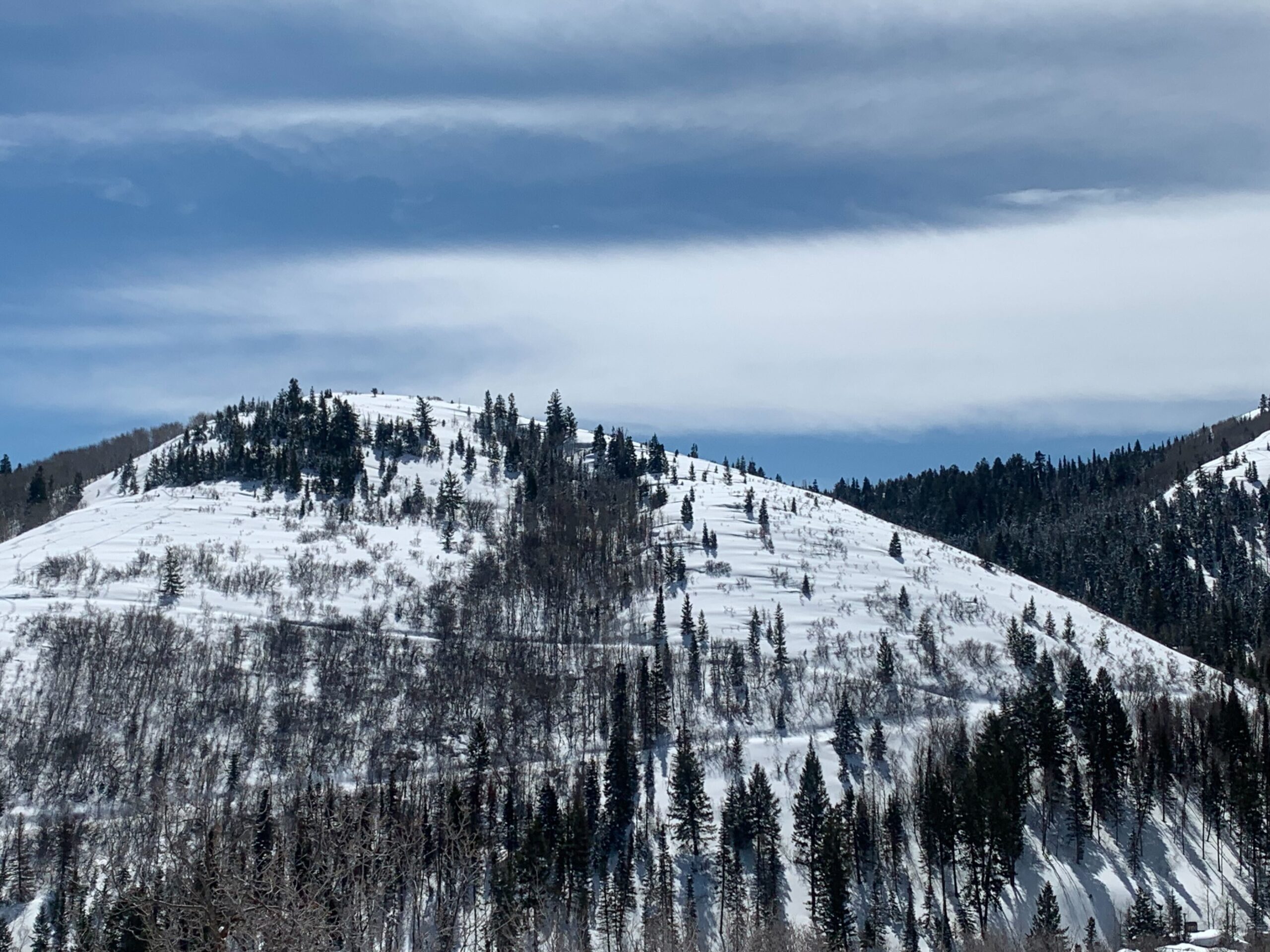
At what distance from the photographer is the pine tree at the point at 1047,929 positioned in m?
77.5

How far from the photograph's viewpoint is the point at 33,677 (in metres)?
136

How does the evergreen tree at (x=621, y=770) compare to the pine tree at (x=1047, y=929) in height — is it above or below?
above

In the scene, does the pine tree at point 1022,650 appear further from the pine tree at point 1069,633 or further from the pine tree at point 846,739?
the pine tree at point 846,739

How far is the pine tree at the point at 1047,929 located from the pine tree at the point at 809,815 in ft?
74.4

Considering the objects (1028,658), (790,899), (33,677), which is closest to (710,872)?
(790,899)

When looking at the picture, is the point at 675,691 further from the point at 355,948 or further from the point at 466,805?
the point at 355,948

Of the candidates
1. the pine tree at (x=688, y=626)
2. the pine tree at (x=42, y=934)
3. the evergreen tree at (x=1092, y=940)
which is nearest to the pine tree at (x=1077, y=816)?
the evergreen tree at (x=1092, y=940)

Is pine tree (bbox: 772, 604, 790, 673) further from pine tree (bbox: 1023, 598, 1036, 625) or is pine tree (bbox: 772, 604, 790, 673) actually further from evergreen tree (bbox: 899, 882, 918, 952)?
evergreen tree (bbox: 899, 882, 918, 952)

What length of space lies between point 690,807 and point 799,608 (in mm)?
62348

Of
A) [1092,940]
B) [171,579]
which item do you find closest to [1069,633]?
[1092,940]

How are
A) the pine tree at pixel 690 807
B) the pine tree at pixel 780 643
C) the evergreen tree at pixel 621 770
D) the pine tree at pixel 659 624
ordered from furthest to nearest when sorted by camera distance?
the pine tree at pixel 659 624 < the pine tree at pixel 780 643 < the evergreen tree at pixel 621 770 < the pine tree at pixel 690 807

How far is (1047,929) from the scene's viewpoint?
86.3m

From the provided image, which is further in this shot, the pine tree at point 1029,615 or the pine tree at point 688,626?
the pine tree at point 1029,615

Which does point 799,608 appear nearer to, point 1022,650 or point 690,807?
point 1022,650
